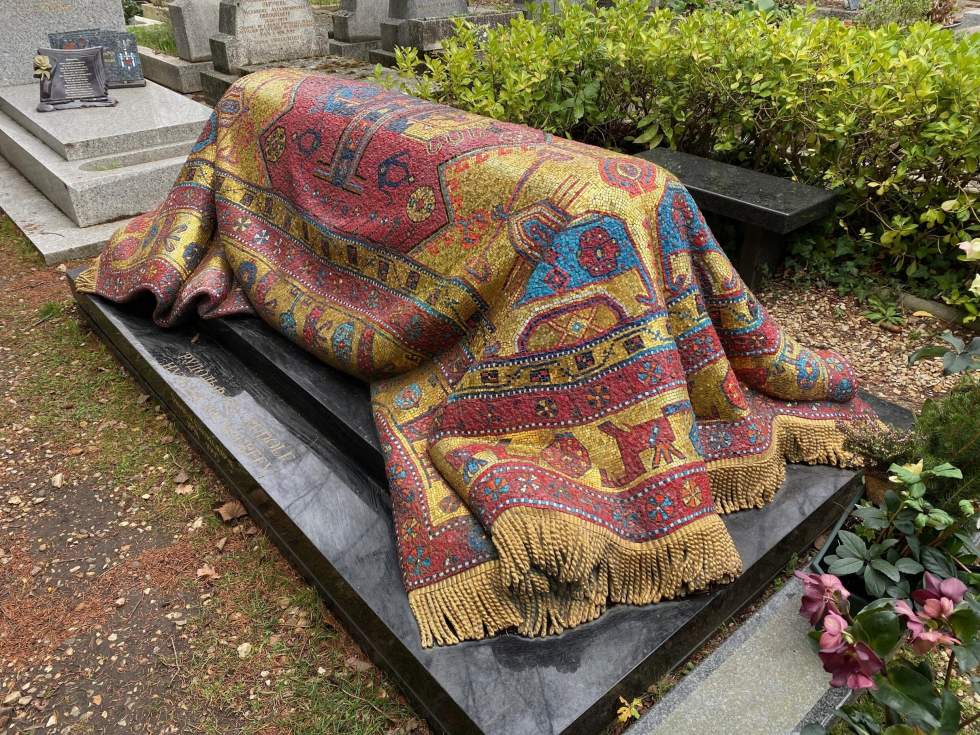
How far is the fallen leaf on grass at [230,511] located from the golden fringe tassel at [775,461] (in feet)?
5.49

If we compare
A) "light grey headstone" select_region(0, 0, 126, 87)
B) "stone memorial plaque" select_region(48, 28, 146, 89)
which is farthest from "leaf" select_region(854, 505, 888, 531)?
"light grey headstone" select_region(0, 0, 126, 87)

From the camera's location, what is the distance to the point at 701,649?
2.13 meters

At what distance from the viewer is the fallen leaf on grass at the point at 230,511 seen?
2.64 metres

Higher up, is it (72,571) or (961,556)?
(961,556)

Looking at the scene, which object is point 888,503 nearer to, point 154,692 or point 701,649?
point 701,649

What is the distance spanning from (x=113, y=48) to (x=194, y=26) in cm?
249

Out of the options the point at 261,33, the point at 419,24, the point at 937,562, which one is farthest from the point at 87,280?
the point at 419,24

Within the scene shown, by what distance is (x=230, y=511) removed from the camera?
2.66m

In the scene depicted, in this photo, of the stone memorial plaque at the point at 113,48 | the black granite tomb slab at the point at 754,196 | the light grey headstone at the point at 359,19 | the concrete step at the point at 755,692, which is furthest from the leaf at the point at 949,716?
the light grey headstone at the point at 359,19

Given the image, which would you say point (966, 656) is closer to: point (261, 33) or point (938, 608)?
point (938, 608)

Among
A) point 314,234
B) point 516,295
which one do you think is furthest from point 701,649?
point 314,234

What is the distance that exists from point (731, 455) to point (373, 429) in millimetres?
1164

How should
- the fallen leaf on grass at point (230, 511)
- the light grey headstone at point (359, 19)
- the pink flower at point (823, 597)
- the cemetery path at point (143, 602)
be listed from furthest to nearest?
the light grey headstone at point (359, 19), the fallen leaf on grass at point (230, 511), the cemetery path at point (143, 602), the pink flower at point (823, 597)

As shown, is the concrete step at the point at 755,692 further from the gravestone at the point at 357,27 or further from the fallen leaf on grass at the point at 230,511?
the gravestone at the point at 357,27
